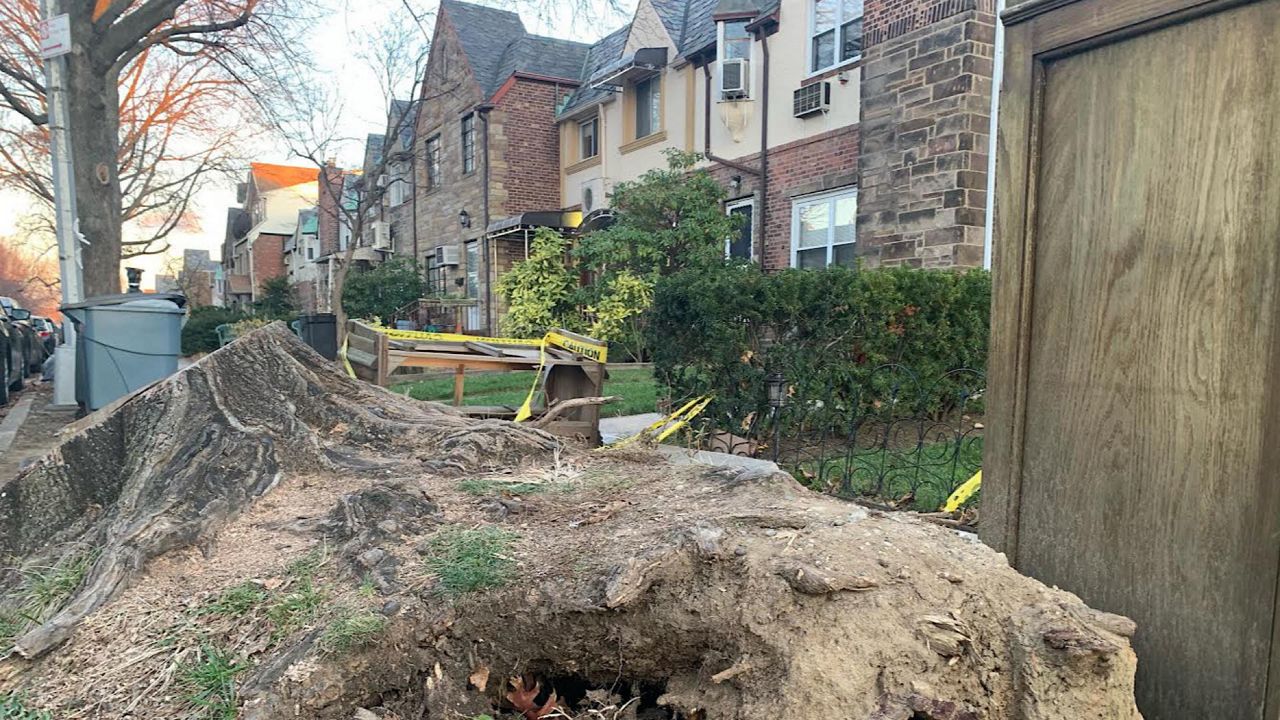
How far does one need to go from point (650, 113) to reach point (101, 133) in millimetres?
10486

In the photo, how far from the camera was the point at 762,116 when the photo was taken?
14.0 metres

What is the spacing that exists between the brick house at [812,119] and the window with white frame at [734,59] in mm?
26

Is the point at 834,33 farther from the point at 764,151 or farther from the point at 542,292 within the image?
the point at 542,292

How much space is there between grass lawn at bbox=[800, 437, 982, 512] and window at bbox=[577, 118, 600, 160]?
1520 centimetres

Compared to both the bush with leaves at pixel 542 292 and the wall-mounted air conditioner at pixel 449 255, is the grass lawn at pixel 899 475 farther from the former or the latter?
the wall-mounted air conditioner at pixel 449 255

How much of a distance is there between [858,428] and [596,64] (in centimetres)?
1728

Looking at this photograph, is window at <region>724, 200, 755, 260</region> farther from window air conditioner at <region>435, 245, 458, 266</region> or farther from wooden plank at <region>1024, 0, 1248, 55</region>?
wooden plank at <region>1024, 0, 1248, 55</region>

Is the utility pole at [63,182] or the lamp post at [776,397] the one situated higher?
the utility pole at [63,182]

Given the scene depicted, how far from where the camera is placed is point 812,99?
12547 millimetres

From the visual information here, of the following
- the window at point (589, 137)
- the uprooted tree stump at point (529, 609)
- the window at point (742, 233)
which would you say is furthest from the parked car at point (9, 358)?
the window at point (589, 137)

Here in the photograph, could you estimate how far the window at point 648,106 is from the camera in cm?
1732

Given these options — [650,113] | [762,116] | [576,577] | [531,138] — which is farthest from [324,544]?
[531,138]

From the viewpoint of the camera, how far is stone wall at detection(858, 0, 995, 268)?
9195mm

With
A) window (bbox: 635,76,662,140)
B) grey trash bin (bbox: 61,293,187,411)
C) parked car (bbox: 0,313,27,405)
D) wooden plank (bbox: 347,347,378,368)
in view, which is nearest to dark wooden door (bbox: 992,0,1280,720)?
wooden plank (bbox: 347,347,378,368)
